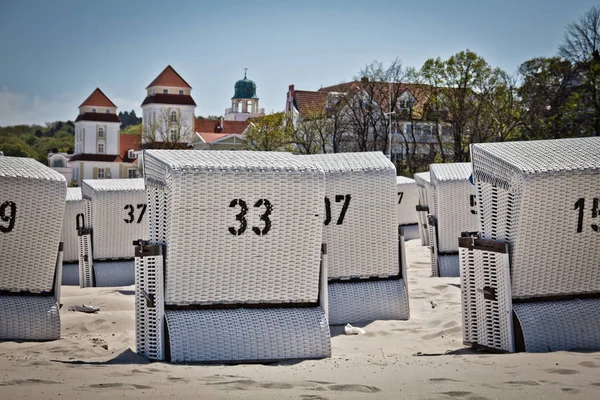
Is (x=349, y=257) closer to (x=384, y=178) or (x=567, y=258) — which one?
(x=384, y=178)

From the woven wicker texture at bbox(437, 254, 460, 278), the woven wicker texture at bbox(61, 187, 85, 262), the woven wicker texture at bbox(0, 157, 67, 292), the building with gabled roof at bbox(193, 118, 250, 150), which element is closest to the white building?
the building with gabled roof at bbox(193, 118, 250, 150)

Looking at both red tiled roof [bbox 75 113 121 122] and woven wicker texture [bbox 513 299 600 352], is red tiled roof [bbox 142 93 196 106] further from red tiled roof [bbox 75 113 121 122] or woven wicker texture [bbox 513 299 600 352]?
woven wicker texture [bbox 513 299 600 352]

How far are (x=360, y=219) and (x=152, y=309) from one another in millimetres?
3374

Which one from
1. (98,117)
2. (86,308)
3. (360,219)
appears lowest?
(86,308)

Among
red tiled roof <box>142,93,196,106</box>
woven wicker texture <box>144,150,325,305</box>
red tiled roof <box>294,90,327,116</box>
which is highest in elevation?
red tiled roof <box>142,93,196,106</box>

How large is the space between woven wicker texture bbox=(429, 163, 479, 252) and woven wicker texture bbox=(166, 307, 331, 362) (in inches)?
284

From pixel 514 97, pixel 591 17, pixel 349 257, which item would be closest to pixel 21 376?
pixel 349 257

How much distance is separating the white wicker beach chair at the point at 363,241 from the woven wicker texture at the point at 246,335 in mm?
2251

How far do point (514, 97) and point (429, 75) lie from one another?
216 inches

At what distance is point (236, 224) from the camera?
6730 mm

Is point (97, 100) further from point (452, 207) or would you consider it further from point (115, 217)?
point (452, 207)

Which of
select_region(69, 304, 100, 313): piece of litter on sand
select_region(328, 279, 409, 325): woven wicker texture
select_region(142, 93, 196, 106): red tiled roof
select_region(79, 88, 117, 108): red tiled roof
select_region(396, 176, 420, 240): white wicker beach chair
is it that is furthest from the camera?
select_region(79, 88, 117, 108): red tiled roof

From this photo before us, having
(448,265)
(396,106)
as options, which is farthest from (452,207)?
(396,106)

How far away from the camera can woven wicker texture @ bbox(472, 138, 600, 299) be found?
22.0 feet
